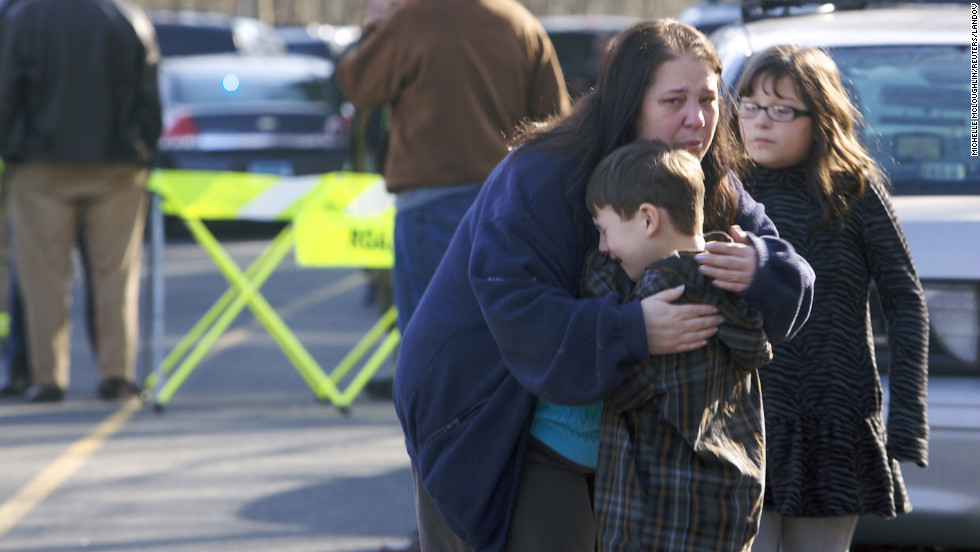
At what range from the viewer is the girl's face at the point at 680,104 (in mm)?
2402

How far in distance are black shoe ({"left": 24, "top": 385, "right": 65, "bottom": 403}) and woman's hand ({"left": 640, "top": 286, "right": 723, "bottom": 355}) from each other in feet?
→ 17.8

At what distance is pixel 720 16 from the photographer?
34.4 ft

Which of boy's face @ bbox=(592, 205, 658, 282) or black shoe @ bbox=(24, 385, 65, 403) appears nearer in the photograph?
boy's face @ bbox=(592, 205, 658, 282)

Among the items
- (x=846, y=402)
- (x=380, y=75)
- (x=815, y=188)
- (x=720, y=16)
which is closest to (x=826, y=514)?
(x=846, y=402)

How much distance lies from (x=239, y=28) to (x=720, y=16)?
35.0ft

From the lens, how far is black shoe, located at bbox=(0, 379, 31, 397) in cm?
720

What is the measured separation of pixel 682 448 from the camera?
90.5 inches

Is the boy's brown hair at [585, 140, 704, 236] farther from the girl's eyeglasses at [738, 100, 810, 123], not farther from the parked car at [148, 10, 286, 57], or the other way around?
the parked car at [148, 10, 286, 57]

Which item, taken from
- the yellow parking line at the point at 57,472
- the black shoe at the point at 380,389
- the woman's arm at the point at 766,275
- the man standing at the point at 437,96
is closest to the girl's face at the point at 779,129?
the woman's arm at the point at 766,275

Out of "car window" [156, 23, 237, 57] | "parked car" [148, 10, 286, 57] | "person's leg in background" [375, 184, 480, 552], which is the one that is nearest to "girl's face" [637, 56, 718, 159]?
"person's leg in background" [375, 184, 480, 552]

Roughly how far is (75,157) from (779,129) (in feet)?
15.4

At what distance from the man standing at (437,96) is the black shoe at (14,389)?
3.42 meters

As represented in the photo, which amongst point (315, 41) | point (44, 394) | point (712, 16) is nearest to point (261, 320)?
point (44, 394)

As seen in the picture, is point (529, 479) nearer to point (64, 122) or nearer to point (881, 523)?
point (881, 523)
